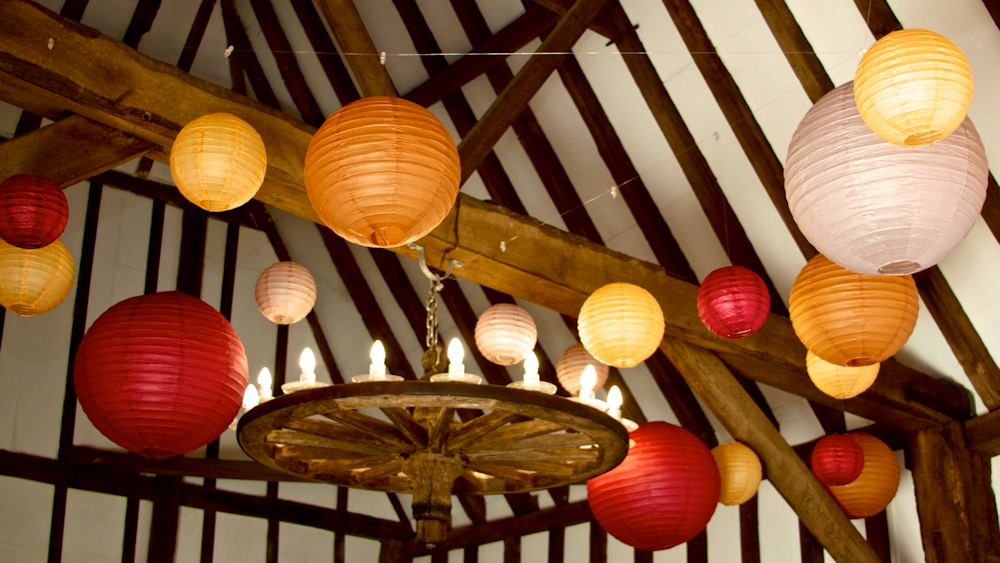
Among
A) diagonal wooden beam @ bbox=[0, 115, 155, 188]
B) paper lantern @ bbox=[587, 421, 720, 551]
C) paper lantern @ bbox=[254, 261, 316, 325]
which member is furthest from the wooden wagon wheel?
paper lantern @ bbox=[254, 261, 316, 325]

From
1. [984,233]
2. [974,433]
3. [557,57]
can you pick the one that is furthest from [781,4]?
[974,433]

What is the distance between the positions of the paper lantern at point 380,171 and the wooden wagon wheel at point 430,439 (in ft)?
1.44

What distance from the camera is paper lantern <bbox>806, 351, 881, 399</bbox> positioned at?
3779 mm

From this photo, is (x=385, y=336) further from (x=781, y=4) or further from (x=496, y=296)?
(x=781, y=4)

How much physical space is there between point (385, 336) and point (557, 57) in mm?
3423

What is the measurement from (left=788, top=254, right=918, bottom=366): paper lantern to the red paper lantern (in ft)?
1.44

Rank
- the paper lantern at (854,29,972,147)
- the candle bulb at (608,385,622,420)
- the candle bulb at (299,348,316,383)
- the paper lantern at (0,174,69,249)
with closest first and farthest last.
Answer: the paper lantern at (854,29,972,147), the candle bulb at (299,348,316,383), the candle bulb at (608,385,622,420), the paper lantern at (0,174,69,249)

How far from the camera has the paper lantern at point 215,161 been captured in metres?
2.87

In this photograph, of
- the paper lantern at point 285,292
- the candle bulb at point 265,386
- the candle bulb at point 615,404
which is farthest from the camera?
the paper lantern at point 285,292

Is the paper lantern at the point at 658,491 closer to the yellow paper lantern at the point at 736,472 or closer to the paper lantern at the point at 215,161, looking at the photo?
the yellow paper lantern at the point at 736,472

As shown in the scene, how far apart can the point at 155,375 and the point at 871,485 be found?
11.8 ft

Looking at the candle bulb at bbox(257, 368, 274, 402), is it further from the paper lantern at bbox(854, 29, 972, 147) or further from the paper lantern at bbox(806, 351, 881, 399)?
the paper lantern at bbox(806, 351, 881, 399)

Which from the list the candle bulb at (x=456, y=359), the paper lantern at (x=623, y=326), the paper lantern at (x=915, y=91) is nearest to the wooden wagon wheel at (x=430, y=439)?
the candle bulb at (x=456, y=359)

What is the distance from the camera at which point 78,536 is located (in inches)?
224
